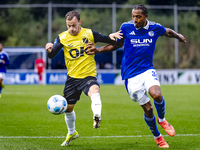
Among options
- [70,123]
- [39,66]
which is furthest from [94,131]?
[39,66]

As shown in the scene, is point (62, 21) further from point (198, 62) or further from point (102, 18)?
point (198, 62)

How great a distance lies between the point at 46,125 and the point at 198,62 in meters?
23.7

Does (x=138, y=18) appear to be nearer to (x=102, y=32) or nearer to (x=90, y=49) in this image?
(x=90, y=49)

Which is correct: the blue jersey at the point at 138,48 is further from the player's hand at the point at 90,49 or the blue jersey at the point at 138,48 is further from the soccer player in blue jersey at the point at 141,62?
the player's hand at the point at 90,49

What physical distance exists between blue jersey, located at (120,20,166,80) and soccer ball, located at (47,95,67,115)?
1051 millimetres

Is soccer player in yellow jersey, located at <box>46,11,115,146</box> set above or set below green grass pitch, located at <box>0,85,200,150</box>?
above

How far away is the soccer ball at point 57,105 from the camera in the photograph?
5254 millimetres

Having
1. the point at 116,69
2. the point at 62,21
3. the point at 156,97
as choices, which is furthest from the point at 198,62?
the point at 156,97

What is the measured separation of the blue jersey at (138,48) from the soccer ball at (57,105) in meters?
1.05

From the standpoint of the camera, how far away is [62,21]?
37625mm

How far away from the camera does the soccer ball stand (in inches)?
207

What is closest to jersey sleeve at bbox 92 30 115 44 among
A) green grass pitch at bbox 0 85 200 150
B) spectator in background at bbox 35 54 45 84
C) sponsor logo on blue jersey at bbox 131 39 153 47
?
sponsor logo on blue jersey at bbox 131 39 153 47

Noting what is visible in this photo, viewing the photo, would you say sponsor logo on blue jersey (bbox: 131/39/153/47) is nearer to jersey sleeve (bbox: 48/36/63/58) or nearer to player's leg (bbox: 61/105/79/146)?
jersey sleeve (bbox: 48/36/63/58)

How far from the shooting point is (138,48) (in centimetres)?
550
